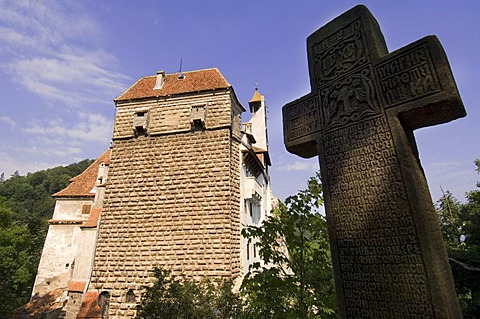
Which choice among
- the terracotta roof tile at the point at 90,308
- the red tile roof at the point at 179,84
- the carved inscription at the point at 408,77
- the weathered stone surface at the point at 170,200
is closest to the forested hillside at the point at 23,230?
the terracotta roof tile at the point at 90,308

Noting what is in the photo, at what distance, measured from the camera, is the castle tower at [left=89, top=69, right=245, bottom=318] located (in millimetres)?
12641

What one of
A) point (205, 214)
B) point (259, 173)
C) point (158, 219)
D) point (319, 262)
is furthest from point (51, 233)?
point (319, 262)

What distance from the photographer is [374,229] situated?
256 centimetres

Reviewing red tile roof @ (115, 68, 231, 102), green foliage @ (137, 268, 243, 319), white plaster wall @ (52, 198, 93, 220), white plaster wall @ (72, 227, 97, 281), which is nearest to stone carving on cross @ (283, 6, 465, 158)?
green foliage @ (137, 268, 243, 319)

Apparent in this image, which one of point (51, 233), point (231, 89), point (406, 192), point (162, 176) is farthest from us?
point (51, 233)

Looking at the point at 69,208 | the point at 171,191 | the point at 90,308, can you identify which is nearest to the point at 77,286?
the point at 90,308

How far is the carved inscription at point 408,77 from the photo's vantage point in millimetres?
2510

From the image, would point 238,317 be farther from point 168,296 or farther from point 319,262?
point 319,262

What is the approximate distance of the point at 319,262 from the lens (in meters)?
4.49

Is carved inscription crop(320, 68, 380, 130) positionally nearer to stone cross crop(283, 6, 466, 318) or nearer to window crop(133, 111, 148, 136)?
stone cross crop(283, 6, 466, 318)

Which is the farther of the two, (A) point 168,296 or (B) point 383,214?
(A) point 168,296

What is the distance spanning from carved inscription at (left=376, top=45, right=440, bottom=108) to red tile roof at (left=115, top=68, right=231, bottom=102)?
41.9 feet

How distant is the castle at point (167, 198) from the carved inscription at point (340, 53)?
33.9ft

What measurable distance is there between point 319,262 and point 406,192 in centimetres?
255
